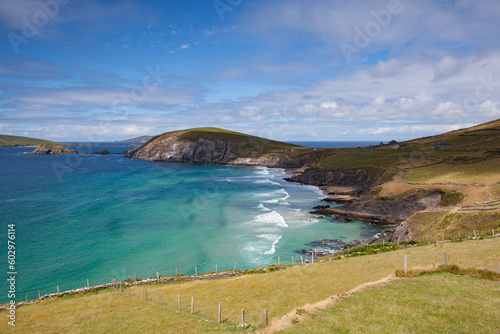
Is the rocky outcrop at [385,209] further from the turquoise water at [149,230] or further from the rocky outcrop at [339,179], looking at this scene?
the rocky outcrop at [339,179]

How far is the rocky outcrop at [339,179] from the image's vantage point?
98.4 m

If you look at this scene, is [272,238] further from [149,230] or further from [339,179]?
[339,179]

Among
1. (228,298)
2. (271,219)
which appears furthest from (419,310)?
(271,219)

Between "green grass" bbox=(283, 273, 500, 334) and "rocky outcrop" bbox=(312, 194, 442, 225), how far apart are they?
50.0 metres

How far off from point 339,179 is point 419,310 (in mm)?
101439

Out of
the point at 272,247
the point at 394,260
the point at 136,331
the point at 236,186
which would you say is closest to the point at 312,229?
the point at 272,247

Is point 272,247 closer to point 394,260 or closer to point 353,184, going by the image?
point 394,260

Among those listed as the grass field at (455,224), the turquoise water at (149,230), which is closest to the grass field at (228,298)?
the grass field at (455,224)

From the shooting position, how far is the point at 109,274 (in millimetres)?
42719

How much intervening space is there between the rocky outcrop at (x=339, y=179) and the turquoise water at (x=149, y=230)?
12.8 metres

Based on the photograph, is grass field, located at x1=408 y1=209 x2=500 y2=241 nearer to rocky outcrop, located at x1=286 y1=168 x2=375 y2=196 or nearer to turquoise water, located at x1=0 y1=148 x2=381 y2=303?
turquoise water, located at x1=0 y1=148 x2=381 y2=303

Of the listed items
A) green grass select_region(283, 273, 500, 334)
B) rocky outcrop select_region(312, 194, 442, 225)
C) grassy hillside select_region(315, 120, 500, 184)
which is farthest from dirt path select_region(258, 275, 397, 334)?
grassy hillside select_region(315, 120, 500, 184)

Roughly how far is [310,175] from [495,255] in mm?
105372

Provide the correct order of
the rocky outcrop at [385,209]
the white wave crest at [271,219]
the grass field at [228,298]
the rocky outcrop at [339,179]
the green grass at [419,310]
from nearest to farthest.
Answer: the green grass at [419,310], the grass field at [228,298], the white wave crest at [271,219], the rocky outcrop at [385,209], the rocky outcrop at [339,179]
